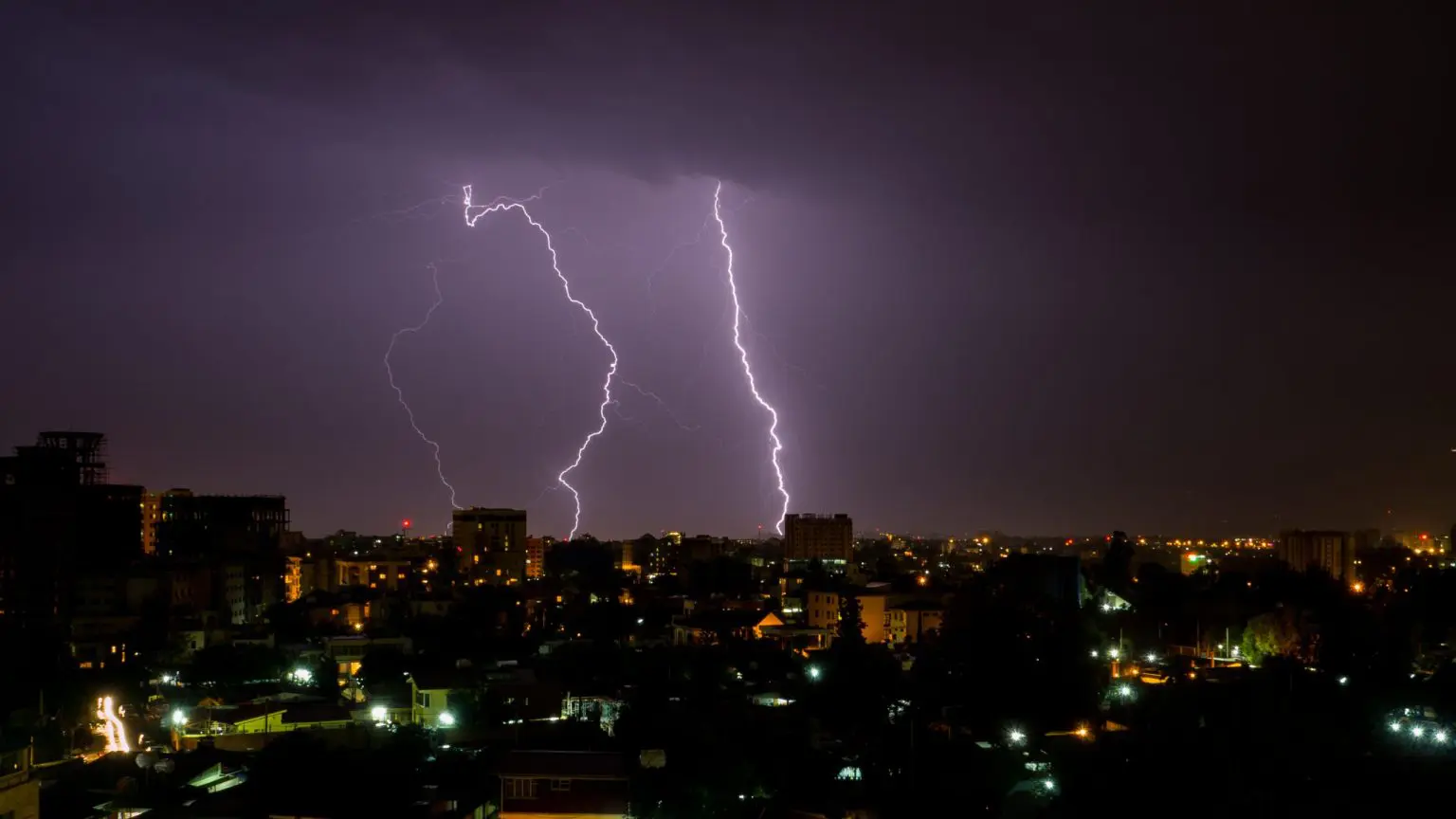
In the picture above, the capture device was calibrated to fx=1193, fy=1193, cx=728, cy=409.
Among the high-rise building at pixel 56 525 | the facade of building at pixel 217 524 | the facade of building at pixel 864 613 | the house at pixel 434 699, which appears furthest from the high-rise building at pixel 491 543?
the house at pixel 434 699

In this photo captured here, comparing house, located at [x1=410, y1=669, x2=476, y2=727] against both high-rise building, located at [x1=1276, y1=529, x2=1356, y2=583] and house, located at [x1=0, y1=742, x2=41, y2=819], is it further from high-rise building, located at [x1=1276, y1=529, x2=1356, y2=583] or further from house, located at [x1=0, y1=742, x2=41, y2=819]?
high-rise building, located at [x1=1276, y1=529, x2=1356, y2=583]

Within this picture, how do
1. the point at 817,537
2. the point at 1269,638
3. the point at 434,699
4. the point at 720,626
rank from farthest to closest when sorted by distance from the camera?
1. the point at 817,537
2. the point at 720,626
3. the point at 1269,638
4. the point at 434,699

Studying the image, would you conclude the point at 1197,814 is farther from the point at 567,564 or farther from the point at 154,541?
the point at 567,564

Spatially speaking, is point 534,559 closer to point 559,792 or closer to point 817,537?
point 817,537

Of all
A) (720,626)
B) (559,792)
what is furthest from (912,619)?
(559,792)

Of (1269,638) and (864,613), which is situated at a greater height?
(1269,638)

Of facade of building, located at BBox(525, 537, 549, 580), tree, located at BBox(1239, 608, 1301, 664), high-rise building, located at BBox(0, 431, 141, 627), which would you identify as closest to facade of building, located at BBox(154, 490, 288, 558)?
high-rise building, located at BBox(0, 431, 141, 627)

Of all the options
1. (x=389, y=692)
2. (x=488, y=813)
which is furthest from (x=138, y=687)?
(x=488, y=813)

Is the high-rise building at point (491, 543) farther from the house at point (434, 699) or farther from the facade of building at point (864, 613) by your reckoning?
the house at point (434, 699)
